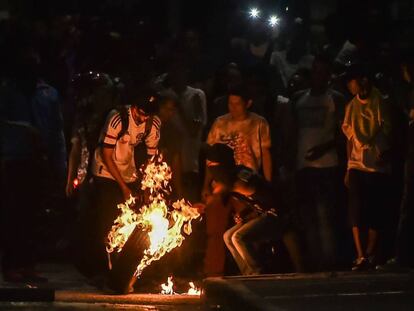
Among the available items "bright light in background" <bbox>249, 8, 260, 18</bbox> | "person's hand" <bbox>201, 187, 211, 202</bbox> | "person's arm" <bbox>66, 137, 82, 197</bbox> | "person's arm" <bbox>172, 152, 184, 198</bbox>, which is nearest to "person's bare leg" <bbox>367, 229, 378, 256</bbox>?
"person's hand" <bbox>201, 187, 211, 202</bbox>

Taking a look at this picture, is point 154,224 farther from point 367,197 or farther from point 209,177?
point 367,197

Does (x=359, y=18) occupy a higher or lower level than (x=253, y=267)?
higher

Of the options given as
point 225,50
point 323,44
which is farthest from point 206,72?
point 323,44

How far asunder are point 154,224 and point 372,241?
2299mm

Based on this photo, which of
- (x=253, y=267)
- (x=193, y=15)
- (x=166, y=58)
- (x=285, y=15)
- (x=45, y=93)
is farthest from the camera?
(x=193, y=15)

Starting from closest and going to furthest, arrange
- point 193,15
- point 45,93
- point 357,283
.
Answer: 1. point 357,283
2. point 45,93
3. point 193,15

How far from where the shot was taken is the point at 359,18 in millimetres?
14312

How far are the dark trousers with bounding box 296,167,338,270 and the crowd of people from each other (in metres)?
0.01

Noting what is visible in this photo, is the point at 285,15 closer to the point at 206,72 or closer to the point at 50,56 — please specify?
the point at 206,72

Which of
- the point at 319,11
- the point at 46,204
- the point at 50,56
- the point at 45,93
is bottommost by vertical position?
the point at 46,204

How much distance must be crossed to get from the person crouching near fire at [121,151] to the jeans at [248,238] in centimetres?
124

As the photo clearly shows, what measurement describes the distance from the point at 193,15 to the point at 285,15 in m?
2.31

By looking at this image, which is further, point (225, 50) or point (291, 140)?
point (225, 50)

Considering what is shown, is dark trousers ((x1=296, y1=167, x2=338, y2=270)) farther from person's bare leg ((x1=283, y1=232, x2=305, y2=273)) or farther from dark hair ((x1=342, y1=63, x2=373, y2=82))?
person's bare leg ((x1=283, y1=232, x2=305, y2=273))
